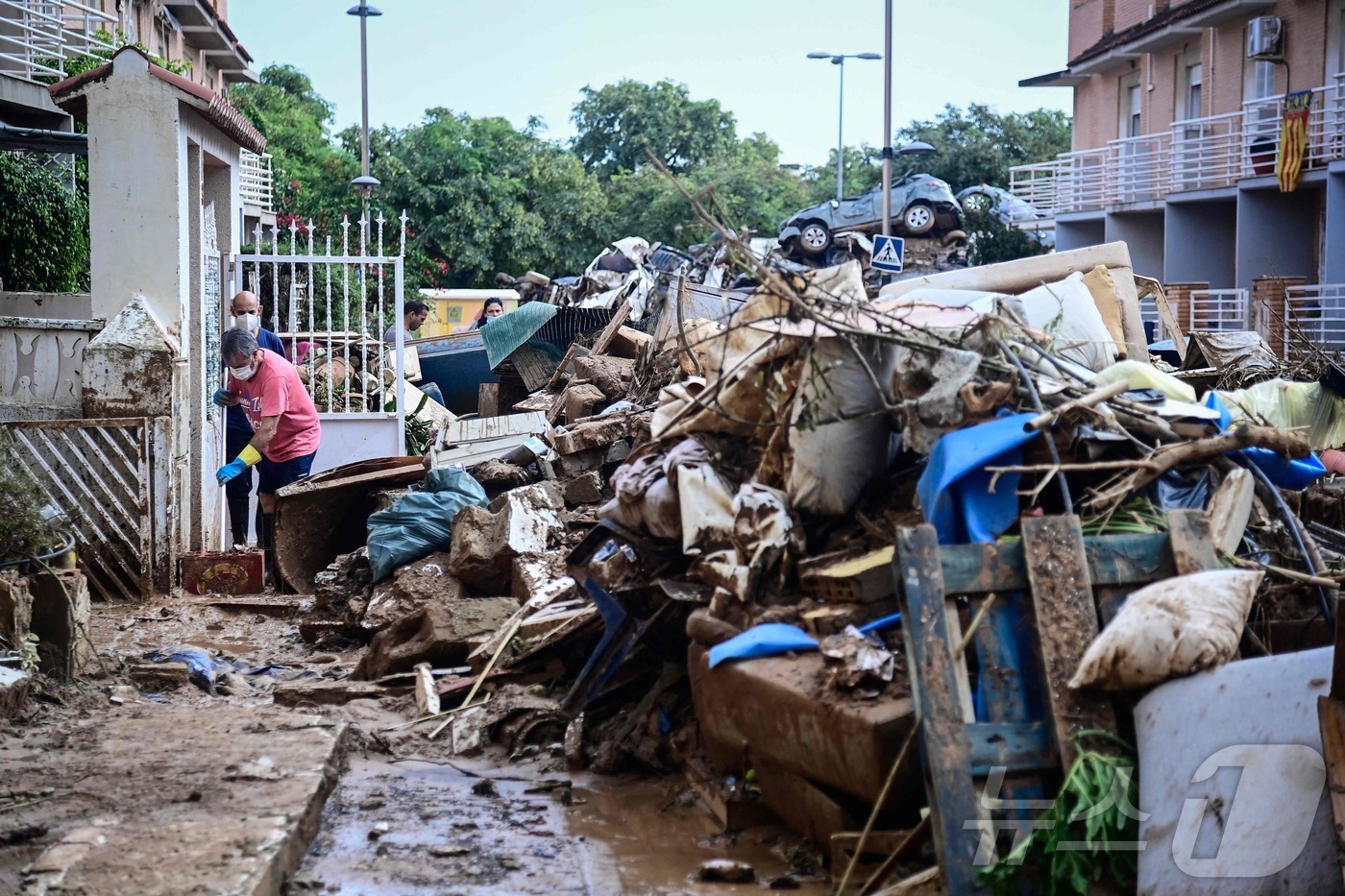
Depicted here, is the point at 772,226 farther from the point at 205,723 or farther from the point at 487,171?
the point at 205,723

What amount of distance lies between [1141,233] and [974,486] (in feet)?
81.3

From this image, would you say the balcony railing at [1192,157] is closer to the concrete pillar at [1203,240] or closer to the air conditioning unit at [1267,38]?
the concrete pillar at [1203,240]

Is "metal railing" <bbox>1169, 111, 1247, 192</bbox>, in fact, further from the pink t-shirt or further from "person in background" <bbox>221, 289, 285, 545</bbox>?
the pink t-shirt

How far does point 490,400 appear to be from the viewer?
1623 centimetres

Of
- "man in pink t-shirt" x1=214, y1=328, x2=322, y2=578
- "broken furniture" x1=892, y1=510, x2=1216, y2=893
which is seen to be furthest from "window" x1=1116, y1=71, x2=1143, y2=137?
"broken furniture" x1=892, y1=510, x2=1216, y2=893

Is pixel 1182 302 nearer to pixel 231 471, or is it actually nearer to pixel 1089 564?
pixel 231 471

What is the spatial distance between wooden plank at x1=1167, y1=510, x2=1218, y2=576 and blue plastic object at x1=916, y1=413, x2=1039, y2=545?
521mm

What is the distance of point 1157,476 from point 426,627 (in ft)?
12.7

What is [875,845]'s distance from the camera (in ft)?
12.6

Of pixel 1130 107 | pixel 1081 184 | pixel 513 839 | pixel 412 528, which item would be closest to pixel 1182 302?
pixel 1081 184

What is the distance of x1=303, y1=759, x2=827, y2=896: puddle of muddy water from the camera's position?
13.5 feet

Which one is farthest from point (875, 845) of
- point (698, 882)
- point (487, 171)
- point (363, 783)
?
point (487, 171)

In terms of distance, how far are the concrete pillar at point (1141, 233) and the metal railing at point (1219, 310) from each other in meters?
5.07

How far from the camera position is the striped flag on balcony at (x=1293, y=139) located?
66.1 feet
